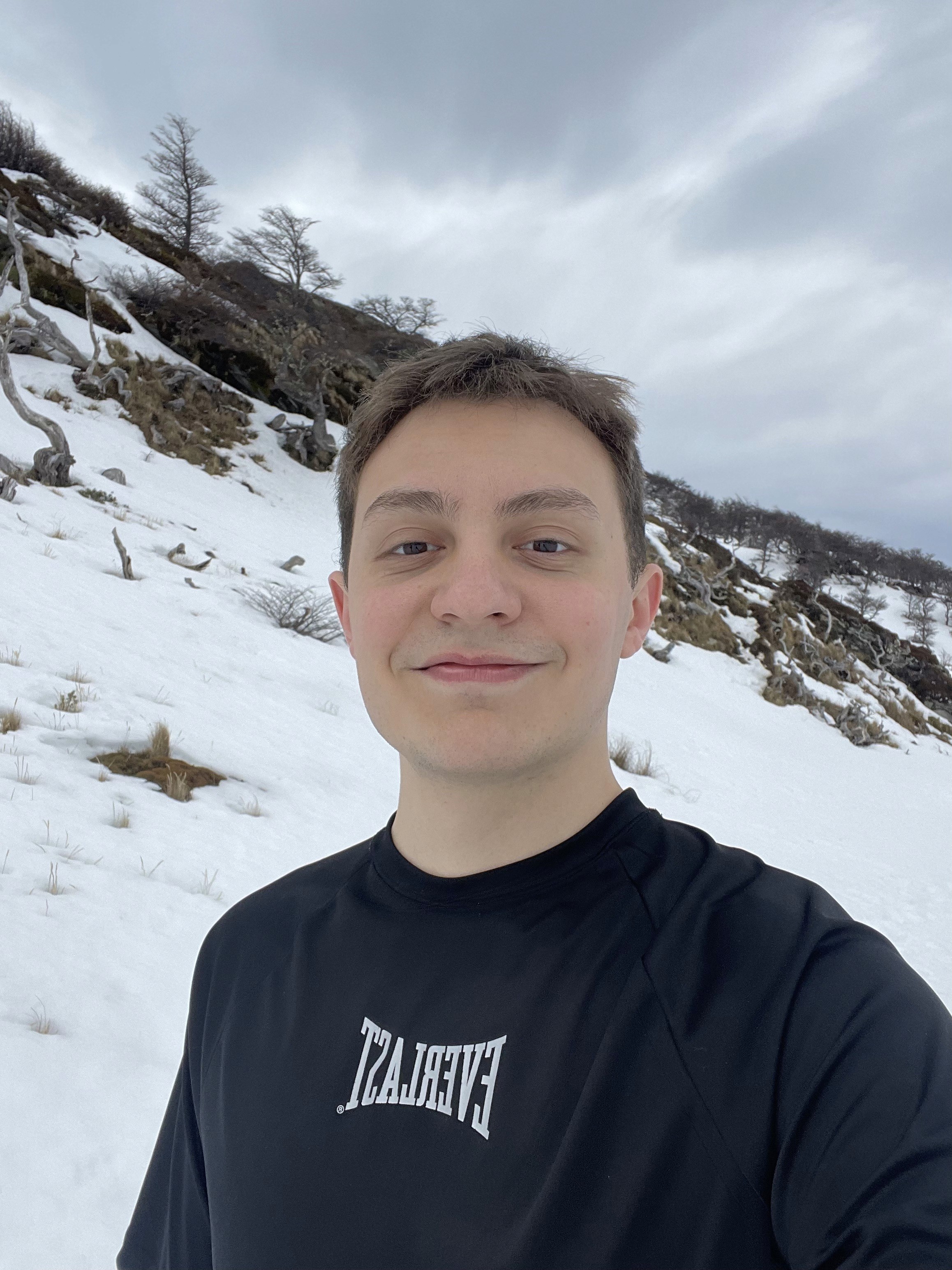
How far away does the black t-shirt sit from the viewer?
80 centimetres

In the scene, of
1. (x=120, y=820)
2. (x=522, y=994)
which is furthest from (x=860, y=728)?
(x=522, y=994)

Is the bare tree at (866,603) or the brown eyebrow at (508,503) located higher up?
the bare tree at (866,603)

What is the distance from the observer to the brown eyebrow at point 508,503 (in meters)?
1.30

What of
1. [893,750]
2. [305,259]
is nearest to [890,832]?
[893,750]

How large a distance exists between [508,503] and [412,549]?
223 millimetres

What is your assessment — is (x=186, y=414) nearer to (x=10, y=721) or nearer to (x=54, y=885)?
(x=10, y=721)

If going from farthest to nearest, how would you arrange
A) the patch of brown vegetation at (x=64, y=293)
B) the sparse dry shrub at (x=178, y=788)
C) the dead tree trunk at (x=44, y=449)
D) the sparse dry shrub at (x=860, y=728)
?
1. the patch of brown vegetation at (x=64, y=293)
2. the sparse dry shrub at (x=860, y=728)
3. the dead tree trunk at (x=44, y=449)
4. the sparse dry shrub at (x=178, y=788)

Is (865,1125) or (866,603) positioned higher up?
(866,603)

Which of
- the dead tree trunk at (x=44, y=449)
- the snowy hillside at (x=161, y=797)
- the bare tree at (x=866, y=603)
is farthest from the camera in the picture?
the bare tree at (x=866, y=603)

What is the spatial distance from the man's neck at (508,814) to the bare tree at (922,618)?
3820 centimetres

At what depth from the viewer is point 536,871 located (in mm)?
1174

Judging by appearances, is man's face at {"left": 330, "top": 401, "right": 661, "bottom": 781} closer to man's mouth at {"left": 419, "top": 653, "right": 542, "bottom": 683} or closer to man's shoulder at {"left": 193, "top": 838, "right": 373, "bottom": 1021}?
man's mouth at {"left": 419, "top": 653, "right": 542, "bottom": 683}

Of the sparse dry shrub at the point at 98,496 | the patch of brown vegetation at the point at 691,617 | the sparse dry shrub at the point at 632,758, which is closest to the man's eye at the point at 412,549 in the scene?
the sparse dry shrub at the point at 632,758

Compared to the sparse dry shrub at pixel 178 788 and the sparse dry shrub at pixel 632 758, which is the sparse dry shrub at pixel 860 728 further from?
the sparse dry shrub at pixel 178 788
